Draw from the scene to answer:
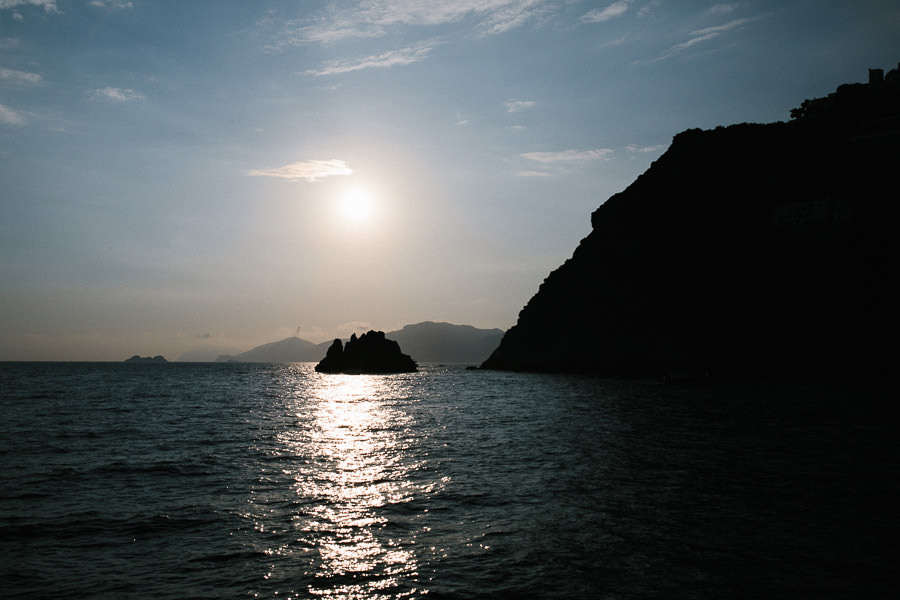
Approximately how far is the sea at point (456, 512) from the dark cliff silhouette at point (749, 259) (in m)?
62.6

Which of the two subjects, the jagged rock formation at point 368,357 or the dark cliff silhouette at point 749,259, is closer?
the dark cliff silhouette at point 749,259

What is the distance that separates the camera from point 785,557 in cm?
1177

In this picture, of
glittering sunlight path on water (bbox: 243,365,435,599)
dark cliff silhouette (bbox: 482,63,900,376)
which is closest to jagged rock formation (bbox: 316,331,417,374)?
dark cliff silhouette (bbox: 482,63,900,376)

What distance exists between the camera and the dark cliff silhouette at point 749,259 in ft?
289

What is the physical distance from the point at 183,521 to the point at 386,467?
914cm

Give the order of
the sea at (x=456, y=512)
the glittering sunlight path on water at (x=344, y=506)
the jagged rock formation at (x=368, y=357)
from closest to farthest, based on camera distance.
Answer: the sea at (x=456, y=512) → the glittering sunlight path on water at (x=344, y=506) → the jagged rock formation at (x=368, y=357)

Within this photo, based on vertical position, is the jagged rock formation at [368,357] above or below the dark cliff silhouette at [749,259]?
below

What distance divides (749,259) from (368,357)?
93.2 meters

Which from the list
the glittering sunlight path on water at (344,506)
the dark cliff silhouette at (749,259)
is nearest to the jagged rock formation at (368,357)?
the dark cliff silhouette at (749,259)

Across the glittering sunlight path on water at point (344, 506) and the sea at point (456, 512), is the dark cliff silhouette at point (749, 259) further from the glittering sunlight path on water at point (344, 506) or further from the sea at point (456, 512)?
the glittering sunlight path on water at point (344, 506)

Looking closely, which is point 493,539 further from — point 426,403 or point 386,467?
point 426,403

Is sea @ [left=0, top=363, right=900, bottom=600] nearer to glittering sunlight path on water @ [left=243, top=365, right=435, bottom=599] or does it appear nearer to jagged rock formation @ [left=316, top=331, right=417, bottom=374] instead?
glittering sunlight path on water @ [left=243, top=365, right=435, bottom=599]

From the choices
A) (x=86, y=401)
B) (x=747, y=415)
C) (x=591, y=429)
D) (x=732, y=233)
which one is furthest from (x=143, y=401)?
(x=732, y=233)

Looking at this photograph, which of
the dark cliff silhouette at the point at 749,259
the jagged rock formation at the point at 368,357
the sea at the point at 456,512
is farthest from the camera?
the jagged rock formation at the point at 368,357
